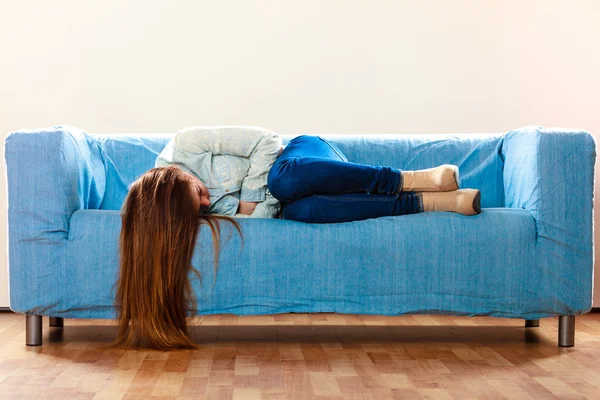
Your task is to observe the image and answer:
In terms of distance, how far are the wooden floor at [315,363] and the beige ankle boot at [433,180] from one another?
0.52 meters

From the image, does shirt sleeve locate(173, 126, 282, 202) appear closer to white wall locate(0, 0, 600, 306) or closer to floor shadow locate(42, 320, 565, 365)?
floor shadow locate(42, 320, 565, 365)

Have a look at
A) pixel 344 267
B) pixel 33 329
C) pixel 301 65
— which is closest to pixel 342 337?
pixel 344 267

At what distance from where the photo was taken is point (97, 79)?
3.72m

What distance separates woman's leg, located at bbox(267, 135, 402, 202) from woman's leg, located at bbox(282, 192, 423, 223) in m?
0.02

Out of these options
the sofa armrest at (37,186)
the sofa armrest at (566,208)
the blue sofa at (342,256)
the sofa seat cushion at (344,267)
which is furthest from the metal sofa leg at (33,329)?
the sofa armrest at (566,208)

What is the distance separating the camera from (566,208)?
269 cm

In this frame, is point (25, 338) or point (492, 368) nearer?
point (492, 368)

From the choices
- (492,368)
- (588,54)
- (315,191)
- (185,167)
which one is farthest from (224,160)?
(588,54)

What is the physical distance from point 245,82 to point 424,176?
1.35m

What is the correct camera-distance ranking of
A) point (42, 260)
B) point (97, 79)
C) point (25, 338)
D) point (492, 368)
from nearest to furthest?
point (492, 368) < point (42, 260) < point (25, 338) < point (97, 79)

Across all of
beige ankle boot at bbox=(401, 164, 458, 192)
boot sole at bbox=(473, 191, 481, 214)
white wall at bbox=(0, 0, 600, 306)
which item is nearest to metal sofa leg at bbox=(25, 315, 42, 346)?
white wall at bbox=(0, 0, 600, 306)

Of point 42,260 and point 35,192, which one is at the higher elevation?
point 35,192

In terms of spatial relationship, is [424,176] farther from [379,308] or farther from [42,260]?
[42,260]

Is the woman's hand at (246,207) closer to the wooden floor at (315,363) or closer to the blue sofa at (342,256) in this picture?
the blue sofa at (342,256)
